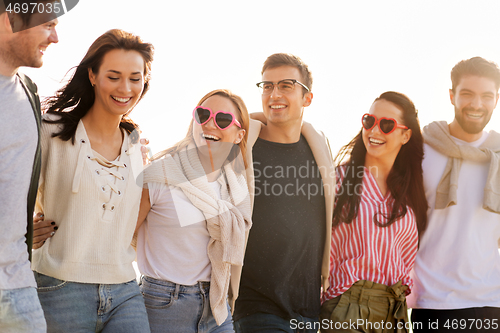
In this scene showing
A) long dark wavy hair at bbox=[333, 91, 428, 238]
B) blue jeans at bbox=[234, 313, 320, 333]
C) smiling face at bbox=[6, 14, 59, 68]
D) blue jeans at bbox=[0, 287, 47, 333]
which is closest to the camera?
blue jeans at bbox=[0, 287, 47, 333]

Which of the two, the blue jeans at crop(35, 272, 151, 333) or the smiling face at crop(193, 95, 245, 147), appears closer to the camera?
the blue jeans at crop(35, 272, 151, 333)

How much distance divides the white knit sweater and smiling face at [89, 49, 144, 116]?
248 millimetres

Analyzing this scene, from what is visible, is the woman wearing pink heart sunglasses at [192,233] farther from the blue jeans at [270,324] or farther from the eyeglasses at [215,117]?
the blue jeans at [270,324]

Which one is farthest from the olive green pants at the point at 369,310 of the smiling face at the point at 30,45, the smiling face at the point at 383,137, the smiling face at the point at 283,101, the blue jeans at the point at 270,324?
the smiling face at the point at 30,45

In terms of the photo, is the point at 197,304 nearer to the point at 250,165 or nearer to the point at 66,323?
the point at 66,323

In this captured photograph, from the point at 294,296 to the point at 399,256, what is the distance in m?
1.02

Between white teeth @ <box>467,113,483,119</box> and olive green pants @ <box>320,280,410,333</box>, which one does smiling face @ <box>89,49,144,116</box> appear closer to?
olive green pants @ <box>320,280,410,333</box>

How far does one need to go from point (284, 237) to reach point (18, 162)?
2.41 m

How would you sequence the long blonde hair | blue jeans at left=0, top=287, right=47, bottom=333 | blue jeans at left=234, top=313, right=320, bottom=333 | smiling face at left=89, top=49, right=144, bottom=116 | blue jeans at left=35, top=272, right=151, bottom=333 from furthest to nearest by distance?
blue jeans at left=234, top=313, right=320, bottom=333, the long blonde hair, smiling face at left=89, top=49, right=144, bottom=116, blue jeans at left=35, top=272, right=151, bottom=333, blue jeans at left=0, top=287, right=47, bottom=333

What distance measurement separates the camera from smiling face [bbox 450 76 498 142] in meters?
4.68

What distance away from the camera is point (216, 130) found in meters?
3.95

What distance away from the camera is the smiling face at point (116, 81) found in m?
3.34

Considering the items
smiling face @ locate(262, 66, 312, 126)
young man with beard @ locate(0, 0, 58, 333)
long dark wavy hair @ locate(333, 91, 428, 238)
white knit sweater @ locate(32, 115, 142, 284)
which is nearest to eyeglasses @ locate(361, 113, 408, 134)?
long dark wavy hair @ locate(333, 91, 428, 238)

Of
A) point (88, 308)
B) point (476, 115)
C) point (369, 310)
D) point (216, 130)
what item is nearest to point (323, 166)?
point (216, 130)
